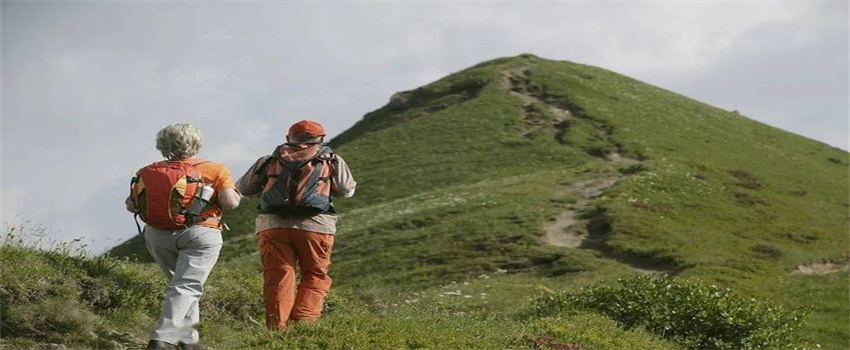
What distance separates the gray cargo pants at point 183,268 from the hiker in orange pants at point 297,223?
0.77 m

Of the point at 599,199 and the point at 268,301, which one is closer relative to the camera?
the point at 268,301

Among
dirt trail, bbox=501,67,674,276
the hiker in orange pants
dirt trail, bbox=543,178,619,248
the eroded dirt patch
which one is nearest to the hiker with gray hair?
the hiker in orange pants

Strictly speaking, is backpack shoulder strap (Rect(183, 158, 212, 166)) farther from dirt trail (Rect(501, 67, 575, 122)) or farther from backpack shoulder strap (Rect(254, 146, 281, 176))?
dirt trail (Rect(501, 67, 575, 122))

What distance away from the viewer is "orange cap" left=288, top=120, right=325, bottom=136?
1069 cm

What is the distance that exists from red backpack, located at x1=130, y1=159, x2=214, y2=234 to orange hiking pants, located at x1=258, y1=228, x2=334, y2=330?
46.2 inches

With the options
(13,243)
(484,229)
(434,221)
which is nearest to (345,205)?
(434,221)

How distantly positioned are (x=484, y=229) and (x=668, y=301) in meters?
24.5

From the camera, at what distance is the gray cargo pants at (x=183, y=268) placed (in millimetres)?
9242

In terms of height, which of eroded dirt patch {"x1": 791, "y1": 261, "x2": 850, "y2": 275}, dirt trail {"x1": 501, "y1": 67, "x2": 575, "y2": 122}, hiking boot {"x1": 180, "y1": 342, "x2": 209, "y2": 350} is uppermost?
dirt trail {"x1": 501, "y1": 67, "x2": 575, "y2": 122}

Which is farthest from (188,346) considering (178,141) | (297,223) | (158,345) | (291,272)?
Answer: (178,141)

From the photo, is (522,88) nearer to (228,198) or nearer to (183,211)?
(228,198)

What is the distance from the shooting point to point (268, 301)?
10.2 metres

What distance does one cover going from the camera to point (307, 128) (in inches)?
421

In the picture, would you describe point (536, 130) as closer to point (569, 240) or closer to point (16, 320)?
point (569, 240)
